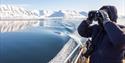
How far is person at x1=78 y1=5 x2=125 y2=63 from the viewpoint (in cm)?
265

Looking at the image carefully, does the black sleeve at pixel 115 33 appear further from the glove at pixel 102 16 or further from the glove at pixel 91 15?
the glove at pixel 91 15

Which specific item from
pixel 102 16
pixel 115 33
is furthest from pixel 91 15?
pixel 115 33

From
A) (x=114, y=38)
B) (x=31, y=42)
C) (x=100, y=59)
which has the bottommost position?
(x=31, y=42)

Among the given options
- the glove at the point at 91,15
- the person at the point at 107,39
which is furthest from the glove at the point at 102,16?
the glove at the point at 91,15

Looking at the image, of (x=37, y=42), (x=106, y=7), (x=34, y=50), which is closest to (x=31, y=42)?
(x=37, y=42)

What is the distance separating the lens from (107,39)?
9.39 ft

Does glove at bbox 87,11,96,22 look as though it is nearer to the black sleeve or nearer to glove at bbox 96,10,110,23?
glove at bbox 96,10,110,23

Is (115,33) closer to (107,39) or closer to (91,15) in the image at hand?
(107,39)

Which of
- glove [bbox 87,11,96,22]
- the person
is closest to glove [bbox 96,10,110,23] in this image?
the person

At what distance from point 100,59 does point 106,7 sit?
0.48 m

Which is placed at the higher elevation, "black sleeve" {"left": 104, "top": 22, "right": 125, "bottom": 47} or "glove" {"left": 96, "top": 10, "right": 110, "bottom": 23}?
"glove" {"left": 96, "top": 10, "right": 110, "bottom": 23}

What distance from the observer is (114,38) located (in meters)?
2.64

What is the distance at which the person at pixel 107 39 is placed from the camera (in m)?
2.65

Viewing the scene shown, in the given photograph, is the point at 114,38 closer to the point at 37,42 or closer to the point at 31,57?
the point at 31,57
